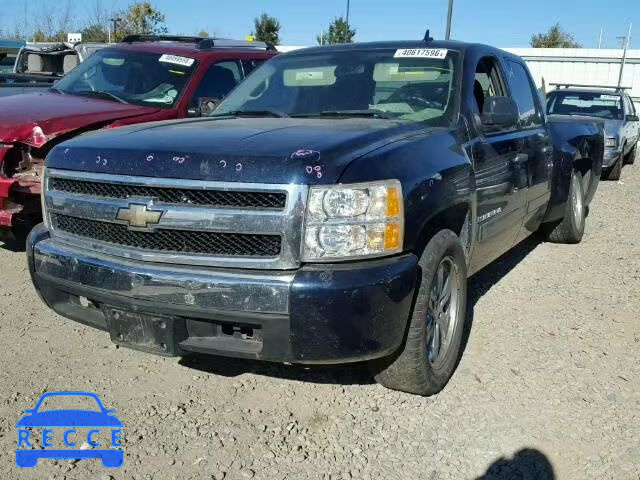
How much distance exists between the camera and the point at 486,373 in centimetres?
377

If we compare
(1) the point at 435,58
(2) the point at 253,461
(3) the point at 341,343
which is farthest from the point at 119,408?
(1) the point at 435,58

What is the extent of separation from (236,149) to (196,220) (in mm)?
354

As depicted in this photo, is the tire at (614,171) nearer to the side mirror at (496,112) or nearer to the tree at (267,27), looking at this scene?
the side mirror at (496,112)

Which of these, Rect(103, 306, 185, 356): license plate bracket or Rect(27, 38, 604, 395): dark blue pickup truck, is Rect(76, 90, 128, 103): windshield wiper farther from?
Rect(103, 306, 185, 356): license plate bracket

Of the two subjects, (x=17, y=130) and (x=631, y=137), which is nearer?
(x=17, y=130)

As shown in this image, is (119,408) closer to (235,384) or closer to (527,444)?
(235,384)

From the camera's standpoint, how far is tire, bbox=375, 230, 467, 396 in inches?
122

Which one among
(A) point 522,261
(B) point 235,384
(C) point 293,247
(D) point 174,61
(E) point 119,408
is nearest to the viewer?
(C) point 293,247

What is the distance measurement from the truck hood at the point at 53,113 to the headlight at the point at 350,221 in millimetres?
3396

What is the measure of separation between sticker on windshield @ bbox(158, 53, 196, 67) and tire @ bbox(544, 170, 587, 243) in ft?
12.9

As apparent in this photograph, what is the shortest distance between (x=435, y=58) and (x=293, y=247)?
81.3 inches

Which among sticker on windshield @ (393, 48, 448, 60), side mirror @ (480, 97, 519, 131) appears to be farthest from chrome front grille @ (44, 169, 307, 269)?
sticker on windshield @ (393, 48, 448, 60)

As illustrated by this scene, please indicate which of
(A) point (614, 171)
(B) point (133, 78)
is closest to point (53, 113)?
(B) point (133, 78)

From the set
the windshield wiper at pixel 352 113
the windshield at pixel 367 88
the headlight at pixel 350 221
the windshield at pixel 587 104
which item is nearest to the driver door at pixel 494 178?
the windshield at pixel 367 88
